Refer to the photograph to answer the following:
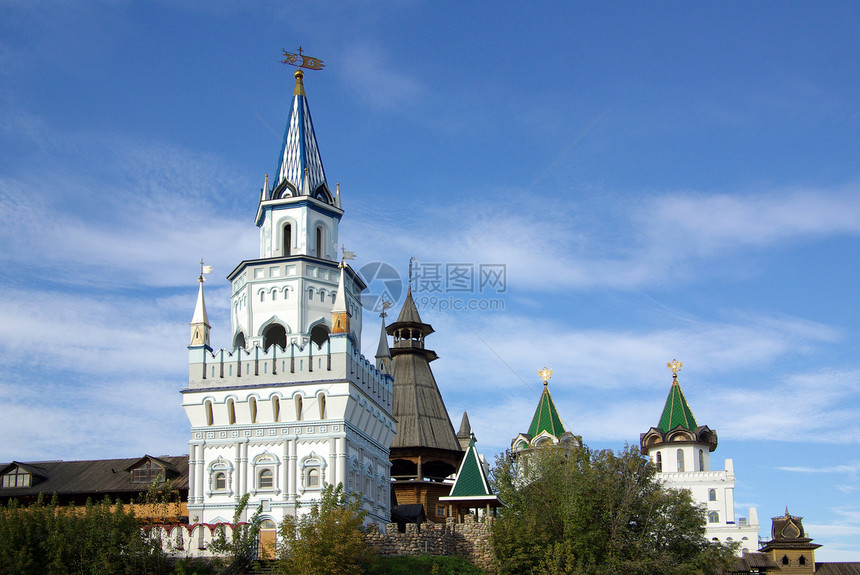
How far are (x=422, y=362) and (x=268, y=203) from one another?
68.3 feet

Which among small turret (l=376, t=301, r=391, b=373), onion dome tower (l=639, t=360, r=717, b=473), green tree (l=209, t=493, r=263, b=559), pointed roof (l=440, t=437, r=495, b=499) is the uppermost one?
small turret (l=376, t=301, r=391, b=373)

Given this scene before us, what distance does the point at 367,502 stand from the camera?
1956 inches

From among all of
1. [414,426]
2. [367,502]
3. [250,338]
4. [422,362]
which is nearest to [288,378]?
[250,338]

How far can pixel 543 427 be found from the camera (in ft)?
260

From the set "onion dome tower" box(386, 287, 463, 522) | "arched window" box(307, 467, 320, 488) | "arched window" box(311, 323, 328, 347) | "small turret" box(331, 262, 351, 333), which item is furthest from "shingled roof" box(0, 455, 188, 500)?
"onion dome tower" box(386, 287, 463, 522)

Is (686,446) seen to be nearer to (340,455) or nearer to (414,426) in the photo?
(414,426)

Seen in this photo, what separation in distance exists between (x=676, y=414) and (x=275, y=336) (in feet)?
139

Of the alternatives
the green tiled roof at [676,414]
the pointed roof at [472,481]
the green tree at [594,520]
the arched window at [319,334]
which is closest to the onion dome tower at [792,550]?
the green tiled roof at [676,414]

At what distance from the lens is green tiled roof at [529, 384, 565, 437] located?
7894cm

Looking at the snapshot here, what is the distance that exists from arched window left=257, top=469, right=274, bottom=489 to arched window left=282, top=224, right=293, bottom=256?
1146 cm

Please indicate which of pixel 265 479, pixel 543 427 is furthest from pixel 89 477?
pixel 543 427

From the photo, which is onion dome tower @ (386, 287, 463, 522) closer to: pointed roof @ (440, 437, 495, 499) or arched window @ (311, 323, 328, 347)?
pointed roof @ (440, 437, 495, 499)

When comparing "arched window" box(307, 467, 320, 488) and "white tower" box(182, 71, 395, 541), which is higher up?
"white tower" box(182, 71, 395, 541)

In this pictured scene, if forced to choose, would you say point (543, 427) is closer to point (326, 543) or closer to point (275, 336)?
point (275, 336)
